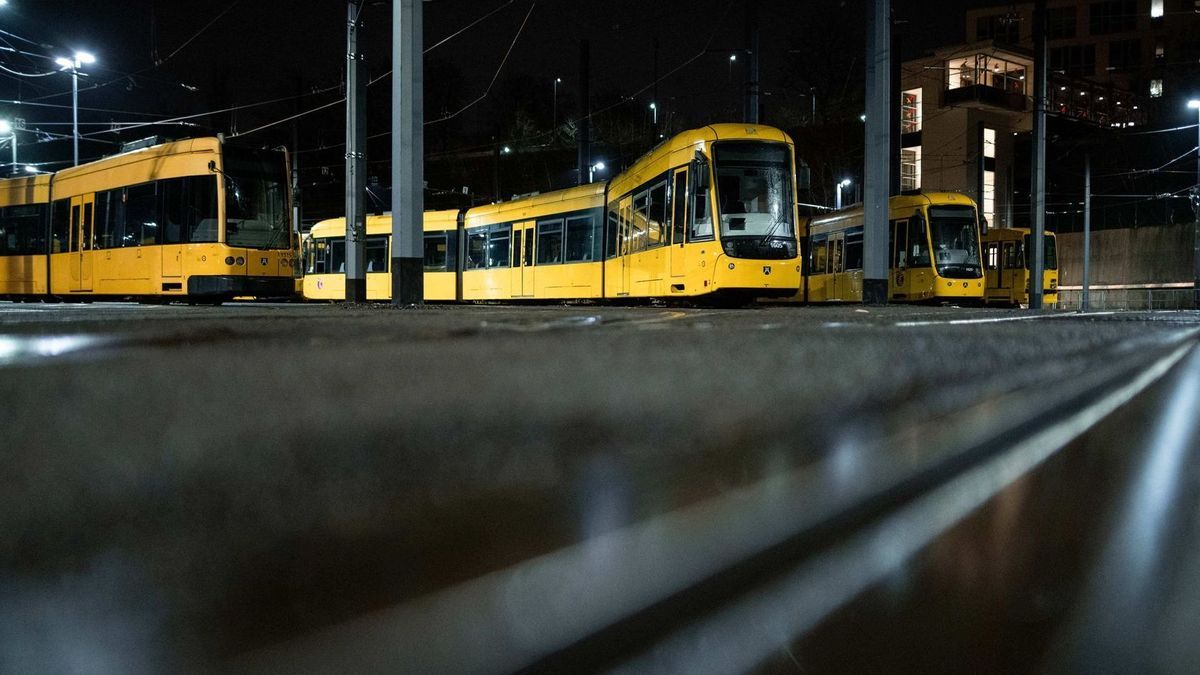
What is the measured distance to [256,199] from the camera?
14391 mm

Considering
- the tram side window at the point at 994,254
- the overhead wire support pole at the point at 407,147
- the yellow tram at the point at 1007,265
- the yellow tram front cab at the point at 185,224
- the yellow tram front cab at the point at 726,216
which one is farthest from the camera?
the tram side window at the point at 994,254

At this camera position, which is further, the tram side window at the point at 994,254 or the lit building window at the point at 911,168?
the lit building window at the point at 911,168

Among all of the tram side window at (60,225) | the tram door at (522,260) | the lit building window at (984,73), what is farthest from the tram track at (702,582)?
the lit building window at (984,73)

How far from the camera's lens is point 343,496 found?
1.56 feet

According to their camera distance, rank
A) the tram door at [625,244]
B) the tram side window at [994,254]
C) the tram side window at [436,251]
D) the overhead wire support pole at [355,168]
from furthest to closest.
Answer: the tram side window at [994,254]
the tram side window at [436,251]
the tram door at [625,244]
the overhead wire support pole at [355,168]

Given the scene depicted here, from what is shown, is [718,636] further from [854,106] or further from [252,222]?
[854,106]

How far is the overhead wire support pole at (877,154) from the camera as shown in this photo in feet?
47.7

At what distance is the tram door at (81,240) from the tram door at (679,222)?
1010 cm

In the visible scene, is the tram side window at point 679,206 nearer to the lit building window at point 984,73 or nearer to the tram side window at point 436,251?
the tram side window at point 436,251

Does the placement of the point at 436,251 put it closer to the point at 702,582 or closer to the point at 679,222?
the point at 679,222


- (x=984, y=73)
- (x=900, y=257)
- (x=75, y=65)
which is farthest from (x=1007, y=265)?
(x=75, y=65)

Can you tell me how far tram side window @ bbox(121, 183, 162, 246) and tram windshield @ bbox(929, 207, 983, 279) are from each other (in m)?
15.4

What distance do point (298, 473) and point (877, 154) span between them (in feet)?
50.0

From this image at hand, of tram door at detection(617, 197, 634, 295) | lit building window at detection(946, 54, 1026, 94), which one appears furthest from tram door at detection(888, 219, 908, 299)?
lit building window at detection(946, 54, 1026, 94)
